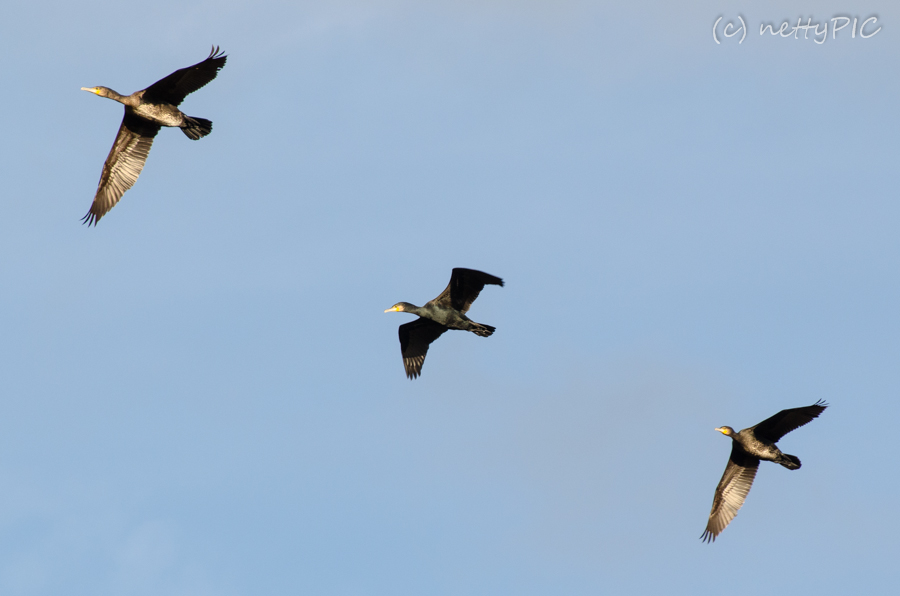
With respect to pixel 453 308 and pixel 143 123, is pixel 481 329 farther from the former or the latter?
pixel 143 123

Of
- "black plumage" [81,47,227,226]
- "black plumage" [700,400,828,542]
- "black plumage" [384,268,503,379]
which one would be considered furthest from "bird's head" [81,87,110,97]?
"black plumage" [700,400,828,542]

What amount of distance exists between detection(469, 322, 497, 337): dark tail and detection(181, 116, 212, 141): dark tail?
7.11 metres

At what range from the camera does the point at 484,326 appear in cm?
2655

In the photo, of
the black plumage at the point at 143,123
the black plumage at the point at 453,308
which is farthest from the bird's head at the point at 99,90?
the black plumage at the point at 453,308

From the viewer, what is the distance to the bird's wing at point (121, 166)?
27016mm

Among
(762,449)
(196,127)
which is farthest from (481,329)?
(196,127)

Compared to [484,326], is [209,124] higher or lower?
higher

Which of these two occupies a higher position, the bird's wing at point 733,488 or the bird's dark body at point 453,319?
the bird's dark body at point 453,319

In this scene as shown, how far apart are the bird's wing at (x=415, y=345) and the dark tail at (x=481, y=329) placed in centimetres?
192

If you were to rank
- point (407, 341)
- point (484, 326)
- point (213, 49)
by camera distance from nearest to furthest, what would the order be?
point (213, 49)
point (484, 326)
point (407, 341)

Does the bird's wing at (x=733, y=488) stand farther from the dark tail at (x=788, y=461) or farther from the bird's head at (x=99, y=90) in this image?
the bird's head at (x=99, y=90)

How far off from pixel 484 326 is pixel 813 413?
7315 millimetres

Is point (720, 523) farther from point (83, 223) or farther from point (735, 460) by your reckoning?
point (83, 223)

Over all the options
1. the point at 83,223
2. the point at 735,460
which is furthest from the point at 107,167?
the point at 735,460
